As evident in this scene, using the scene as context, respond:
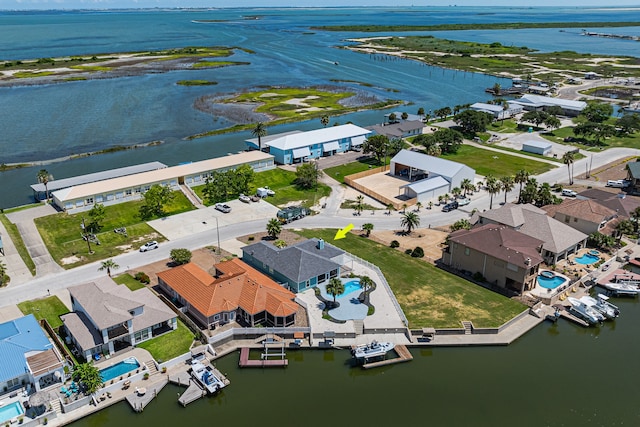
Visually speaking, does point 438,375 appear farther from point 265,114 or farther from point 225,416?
point 265,114

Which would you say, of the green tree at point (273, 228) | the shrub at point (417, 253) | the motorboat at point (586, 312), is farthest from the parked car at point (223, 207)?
the motorboat at point (586, 312)

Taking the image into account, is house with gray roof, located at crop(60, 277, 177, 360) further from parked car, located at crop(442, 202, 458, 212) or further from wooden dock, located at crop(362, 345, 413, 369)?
parked car, located at crop(442, 202, 458, 212)

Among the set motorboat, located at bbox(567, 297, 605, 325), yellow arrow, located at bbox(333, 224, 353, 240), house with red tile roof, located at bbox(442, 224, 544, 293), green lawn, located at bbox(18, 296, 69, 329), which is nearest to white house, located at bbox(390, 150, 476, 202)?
yellow arrow, located at bbox(333, 224, 353, 240)

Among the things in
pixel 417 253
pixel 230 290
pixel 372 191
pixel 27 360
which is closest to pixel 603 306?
pixel 417 253

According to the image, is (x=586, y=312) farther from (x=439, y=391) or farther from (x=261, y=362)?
(x=261, y=362)

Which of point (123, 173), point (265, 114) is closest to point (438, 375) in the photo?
point (123, 173)

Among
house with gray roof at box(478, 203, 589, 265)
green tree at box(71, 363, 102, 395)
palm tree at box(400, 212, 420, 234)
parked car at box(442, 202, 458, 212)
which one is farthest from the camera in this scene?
parked car at box(442, 202, 458, 212)
